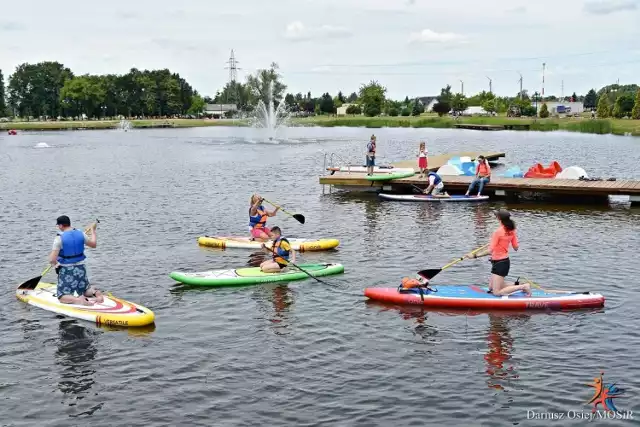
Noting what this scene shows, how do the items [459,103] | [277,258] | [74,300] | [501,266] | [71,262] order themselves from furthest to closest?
1. [459,103]
2. [277,258]
3. [501,266]
4. [74,300]
5. [71,262]

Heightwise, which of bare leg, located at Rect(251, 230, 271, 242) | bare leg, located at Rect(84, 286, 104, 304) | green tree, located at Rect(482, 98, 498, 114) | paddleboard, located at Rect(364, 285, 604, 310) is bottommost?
paddleboard, located at Rect(364, 285, 604, 310)

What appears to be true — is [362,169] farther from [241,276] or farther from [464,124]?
[464,124]

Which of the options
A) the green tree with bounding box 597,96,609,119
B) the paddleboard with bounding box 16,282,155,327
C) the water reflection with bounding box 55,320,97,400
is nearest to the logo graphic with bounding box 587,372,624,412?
the water reflection with bounding box 55,320,97,400

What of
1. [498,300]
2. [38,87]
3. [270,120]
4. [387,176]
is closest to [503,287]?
[498,300]

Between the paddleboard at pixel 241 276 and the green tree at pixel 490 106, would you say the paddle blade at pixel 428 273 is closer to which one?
the paddleboard at pixel 241 276

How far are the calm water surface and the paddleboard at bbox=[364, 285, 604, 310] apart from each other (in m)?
0.37

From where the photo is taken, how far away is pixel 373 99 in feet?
594

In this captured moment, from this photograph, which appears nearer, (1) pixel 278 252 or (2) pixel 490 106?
(1) pixel 278 252

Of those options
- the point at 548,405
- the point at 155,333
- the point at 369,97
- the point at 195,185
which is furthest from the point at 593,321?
the point at 369,97

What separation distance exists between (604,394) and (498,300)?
4.58m

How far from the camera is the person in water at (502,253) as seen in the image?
55.1 ft

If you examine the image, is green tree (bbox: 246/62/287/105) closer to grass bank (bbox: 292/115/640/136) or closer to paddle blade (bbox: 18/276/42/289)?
grass bank (bbox: 292/115/640/136)

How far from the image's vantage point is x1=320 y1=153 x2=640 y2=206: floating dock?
33688 millimetres

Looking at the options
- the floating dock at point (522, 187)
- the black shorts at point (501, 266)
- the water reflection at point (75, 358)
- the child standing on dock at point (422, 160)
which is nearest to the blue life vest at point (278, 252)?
the water reflection at point (75, 358)
